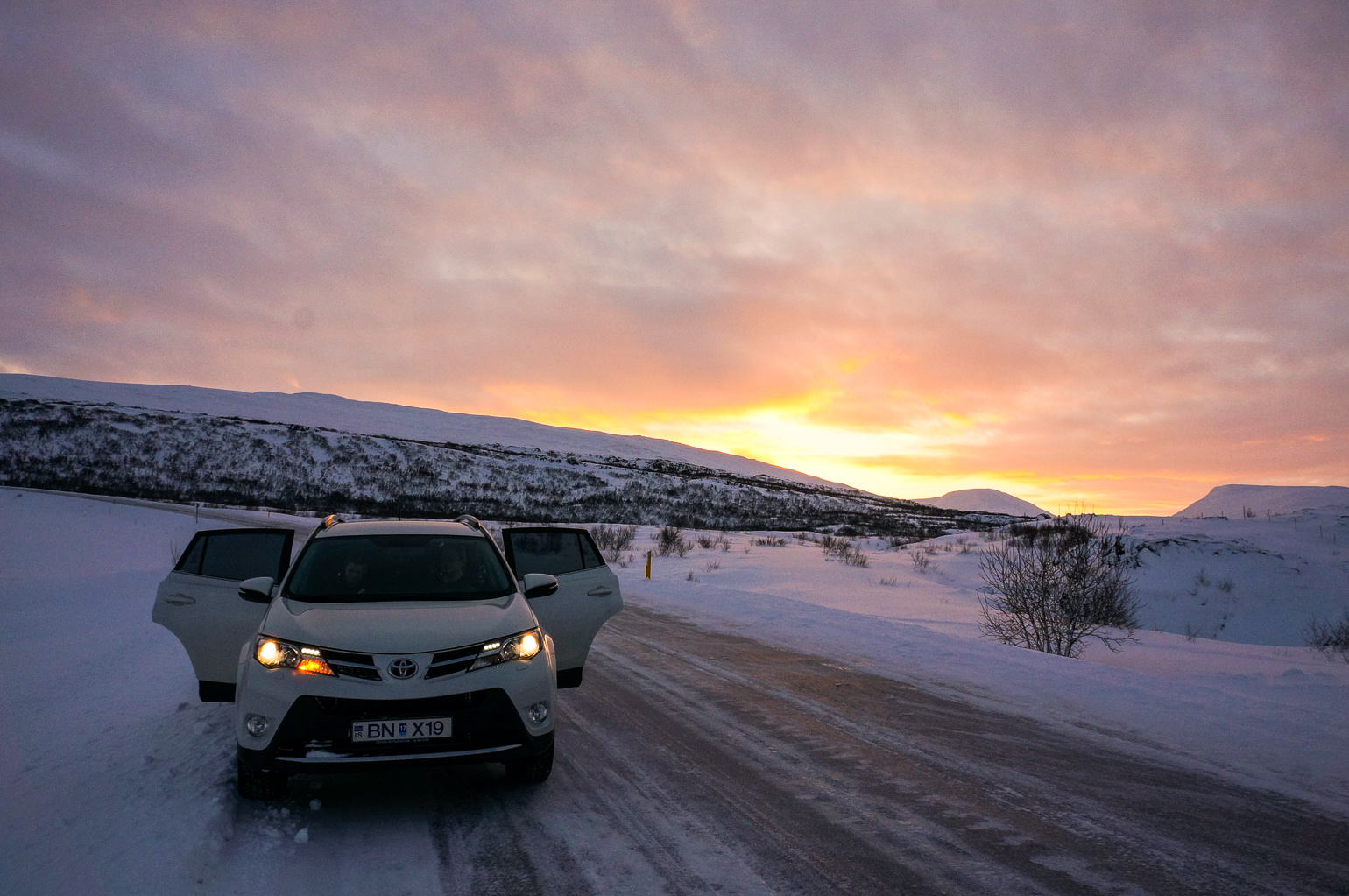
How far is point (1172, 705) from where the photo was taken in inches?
285

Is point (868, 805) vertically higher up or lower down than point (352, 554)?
lower down

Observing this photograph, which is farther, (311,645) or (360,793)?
(360,793)

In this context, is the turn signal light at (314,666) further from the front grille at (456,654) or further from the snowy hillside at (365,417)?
the snowy hillside at (365,417)

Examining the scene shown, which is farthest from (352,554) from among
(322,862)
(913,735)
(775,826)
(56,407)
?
(56,407)

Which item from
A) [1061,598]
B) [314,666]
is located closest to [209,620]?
[314,666]

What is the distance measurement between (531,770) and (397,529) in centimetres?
223

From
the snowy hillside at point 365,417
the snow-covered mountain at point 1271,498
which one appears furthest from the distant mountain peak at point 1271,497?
the snowy hillside at point 365,417

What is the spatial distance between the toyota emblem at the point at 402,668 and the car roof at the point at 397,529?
1.70 m

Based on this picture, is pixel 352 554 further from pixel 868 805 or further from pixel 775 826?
pixel 868 805

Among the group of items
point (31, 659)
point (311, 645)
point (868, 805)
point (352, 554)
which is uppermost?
point (352, 554)

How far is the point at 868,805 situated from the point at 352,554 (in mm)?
3927

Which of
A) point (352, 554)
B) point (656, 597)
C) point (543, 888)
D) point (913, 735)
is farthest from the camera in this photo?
point (656, 597)

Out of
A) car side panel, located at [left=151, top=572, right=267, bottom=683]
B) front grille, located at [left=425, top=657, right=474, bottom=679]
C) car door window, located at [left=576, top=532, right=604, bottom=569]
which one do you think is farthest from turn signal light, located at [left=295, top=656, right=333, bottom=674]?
car door window, located at [left=576, top=532, right=604, bottom=569]

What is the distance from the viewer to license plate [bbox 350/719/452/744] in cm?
402
